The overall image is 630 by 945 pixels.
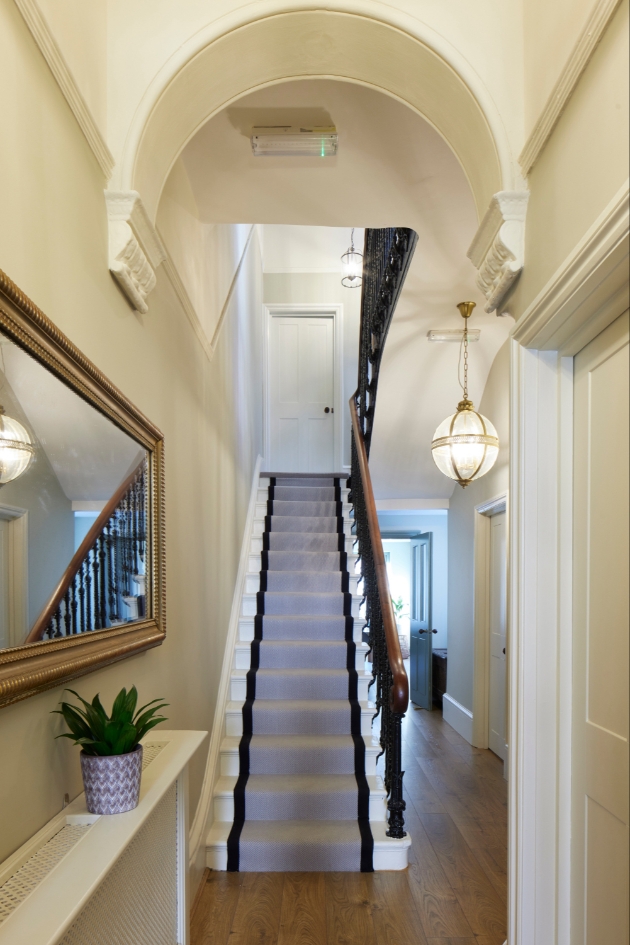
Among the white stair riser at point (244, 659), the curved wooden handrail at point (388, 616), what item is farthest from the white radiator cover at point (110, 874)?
the white stair riser at point (244, 659)

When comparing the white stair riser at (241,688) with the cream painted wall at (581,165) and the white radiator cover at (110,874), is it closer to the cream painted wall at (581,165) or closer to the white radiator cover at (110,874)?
the white radiator cover at (110,874)

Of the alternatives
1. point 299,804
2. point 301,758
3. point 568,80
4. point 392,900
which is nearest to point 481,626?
point 301,758

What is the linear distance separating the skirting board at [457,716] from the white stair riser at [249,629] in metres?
1.96

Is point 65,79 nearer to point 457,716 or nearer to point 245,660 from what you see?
point 245,660

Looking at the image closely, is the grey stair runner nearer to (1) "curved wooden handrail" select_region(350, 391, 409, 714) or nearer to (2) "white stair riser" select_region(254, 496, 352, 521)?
(2) "white stair riser" select_region(254, 496, 352, 521)

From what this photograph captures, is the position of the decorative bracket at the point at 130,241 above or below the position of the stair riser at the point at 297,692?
above

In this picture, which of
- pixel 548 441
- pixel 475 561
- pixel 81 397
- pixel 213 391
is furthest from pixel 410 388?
pixel 81 397

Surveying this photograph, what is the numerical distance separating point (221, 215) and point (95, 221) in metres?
1.79

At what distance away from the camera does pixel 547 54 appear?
1.81 m

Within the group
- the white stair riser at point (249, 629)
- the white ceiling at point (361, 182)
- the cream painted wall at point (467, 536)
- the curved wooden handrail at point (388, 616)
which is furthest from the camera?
the cream painted wall at point (467, 536)

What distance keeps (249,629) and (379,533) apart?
123cm

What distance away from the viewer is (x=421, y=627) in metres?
8.17

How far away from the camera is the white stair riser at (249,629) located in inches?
178

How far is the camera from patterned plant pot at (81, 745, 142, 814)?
1.52 meters
